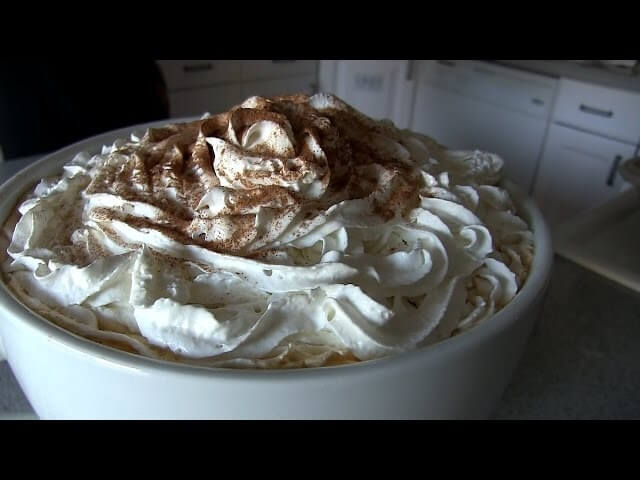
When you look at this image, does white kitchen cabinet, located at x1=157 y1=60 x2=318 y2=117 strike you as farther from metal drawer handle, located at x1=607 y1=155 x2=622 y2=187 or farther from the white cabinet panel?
metal drawer handle, located at x1=607 y1=155 x2=622 y2=187

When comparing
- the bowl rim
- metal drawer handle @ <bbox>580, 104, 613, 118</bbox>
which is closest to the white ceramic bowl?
the bowl rim

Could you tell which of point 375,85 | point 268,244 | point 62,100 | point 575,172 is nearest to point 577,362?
point 268,244

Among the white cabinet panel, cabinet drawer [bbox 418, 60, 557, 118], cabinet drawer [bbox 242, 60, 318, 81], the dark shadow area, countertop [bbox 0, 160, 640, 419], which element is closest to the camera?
countertop [bbox 0, 160, 640, 419]

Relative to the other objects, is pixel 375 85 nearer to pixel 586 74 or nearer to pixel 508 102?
pixel 508 102

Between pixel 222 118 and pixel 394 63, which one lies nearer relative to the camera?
pixel 222 118

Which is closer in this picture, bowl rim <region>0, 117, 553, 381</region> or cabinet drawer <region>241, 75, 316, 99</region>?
bowl rim <region>0, 117, 553, 381</region>

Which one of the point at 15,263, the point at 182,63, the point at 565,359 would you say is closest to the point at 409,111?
the point at 182,63
